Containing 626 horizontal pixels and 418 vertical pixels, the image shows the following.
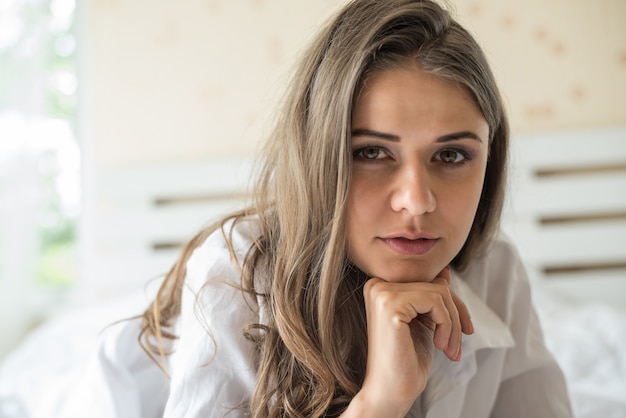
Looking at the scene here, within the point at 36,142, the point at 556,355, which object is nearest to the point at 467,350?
the point at 556,355

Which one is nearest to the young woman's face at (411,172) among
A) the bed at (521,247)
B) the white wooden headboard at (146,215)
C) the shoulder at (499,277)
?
the shoulder at (499,277)

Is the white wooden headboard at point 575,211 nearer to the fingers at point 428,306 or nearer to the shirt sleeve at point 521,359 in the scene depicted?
the shirt sleeve at point 521,359

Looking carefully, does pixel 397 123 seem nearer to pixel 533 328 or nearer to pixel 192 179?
pixel 533 328

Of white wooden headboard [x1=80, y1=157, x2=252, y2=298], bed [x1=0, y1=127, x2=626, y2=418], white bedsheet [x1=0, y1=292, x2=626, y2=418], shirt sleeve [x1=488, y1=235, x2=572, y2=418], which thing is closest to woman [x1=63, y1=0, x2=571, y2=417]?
shirt sleeve [x1=488, y1=235, x2=572, y2=418]

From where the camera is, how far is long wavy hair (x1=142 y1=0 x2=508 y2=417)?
32.1 inches

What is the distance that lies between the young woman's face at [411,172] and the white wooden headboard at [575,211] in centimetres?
142

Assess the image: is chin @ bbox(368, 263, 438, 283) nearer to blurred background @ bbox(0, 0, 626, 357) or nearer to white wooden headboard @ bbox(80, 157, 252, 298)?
blurred background @ bbox(0, 0, 626, 357)

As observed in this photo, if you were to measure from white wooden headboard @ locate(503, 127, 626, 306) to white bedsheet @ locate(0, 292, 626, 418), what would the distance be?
0.32 meters

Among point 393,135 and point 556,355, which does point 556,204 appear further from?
point 393,135

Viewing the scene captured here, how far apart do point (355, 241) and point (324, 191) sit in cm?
8

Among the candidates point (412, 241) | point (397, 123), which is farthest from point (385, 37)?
point (412, 241)

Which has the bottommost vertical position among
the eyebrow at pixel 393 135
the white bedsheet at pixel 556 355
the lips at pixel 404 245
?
the white bedsheet at pixel 556 355

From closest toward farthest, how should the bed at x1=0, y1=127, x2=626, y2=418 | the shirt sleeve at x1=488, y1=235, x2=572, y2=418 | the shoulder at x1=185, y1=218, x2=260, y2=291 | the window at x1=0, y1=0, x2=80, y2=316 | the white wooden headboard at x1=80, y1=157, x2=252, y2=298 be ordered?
the shoulder at x1=185, y1=218, x2=260, y2=291 → the shirt sleeve at x1=488, y1=235, x2=572, y2=418 → the bed at x1=0, y1=127, x2=626, y2=418 → the white wooden headboard at x1=80, y1=157, x2=252, y2=298 → the window at x1=0, y1=0, x2=80, y2=316

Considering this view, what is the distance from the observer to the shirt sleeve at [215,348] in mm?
843
